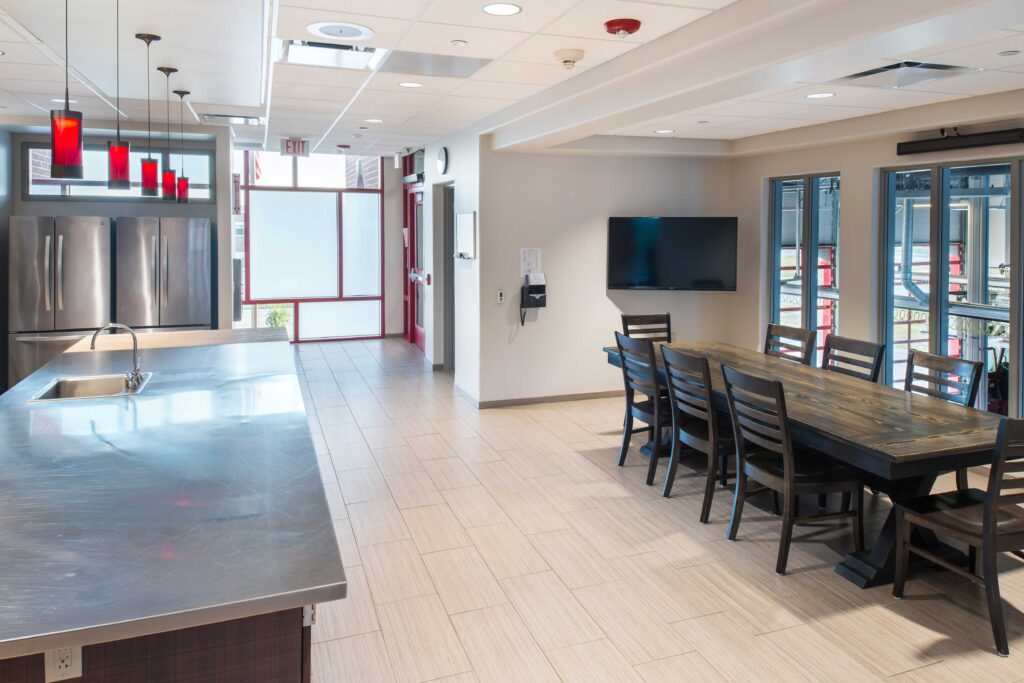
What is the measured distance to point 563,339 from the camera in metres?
7.21

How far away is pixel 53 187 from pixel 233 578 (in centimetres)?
725

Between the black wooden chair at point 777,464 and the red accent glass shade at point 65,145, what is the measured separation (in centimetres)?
282

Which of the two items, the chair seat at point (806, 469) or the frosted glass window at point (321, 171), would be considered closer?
the chair seat at point (806, 469)

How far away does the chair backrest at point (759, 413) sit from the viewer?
343cm

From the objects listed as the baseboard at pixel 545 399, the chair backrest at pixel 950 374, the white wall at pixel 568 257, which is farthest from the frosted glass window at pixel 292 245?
the chair backrest at pixel 950 374

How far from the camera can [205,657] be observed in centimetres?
161

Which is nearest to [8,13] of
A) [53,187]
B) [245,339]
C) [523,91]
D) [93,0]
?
[93,0]

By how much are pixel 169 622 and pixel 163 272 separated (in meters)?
6.06

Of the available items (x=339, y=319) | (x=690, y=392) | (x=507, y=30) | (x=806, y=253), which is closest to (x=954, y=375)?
(x=690, y=392)

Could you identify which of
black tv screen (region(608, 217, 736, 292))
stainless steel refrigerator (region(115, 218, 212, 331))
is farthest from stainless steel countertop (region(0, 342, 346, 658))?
black tv screen (region(608, 217, 736, 292))

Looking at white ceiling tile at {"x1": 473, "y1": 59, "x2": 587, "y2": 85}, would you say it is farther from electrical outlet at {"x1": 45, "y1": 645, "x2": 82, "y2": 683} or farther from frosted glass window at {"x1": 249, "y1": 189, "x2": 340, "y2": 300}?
frosted glass window at {"x1": 249, "y1": 189, "x2": 340, "y2": 300}

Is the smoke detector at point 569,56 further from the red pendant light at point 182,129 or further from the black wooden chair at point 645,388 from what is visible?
the red pendant light at point 182,129

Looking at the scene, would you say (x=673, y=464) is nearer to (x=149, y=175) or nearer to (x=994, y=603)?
(x=994, y=603)

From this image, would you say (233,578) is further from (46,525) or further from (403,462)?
(403,462)
